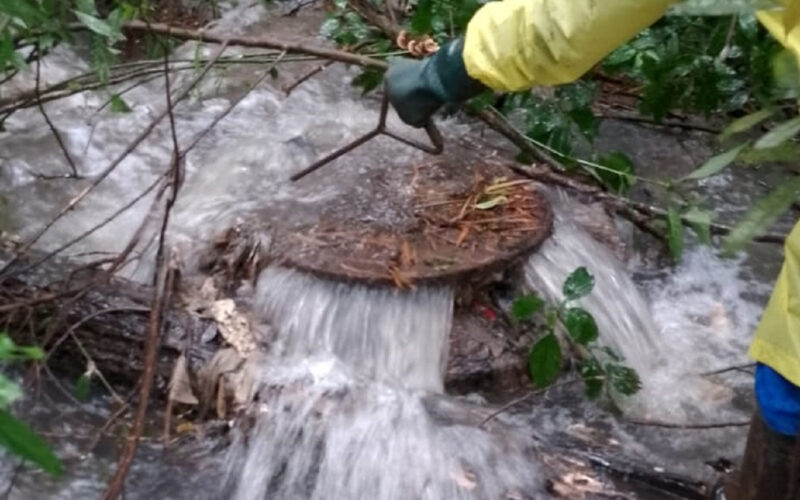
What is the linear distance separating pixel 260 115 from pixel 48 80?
3.18ft

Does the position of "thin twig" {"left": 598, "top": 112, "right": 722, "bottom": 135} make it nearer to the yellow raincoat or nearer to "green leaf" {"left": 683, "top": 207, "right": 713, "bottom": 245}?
"green leaf" {"left": 683, "top": 207, "right": 713, "bottom": 245}

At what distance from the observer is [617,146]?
3982 mm

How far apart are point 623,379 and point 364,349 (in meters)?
0.59

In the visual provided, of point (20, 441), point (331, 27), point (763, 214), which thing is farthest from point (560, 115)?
point (20, 441)

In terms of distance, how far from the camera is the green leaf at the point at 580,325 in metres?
2.53

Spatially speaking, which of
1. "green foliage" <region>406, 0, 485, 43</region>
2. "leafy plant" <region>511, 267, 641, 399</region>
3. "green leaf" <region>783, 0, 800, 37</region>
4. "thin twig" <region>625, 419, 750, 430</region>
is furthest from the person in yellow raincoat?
"green foliage" <region>406, 0, 485, 43</region>

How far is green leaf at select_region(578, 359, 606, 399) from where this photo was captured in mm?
2613

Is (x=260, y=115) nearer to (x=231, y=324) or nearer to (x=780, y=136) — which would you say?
(x=231, y=324)

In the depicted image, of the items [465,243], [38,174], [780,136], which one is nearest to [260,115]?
[38,174]

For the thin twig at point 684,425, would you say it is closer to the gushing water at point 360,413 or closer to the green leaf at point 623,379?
the green leaf at point 623,379

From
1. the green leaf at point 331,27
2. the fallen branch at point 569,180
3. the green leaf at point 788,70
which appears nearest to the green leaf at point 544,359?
the fallen branch at point 569,180

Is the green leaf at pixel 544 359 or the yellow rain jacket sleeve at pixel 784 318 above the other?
the yellow rain jacket sleeve at pixel 784 318

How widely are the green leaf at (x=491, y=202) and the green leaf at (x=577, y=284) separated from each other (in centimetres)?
41

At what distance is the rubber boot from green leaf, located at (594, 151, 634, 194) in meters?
1.30
